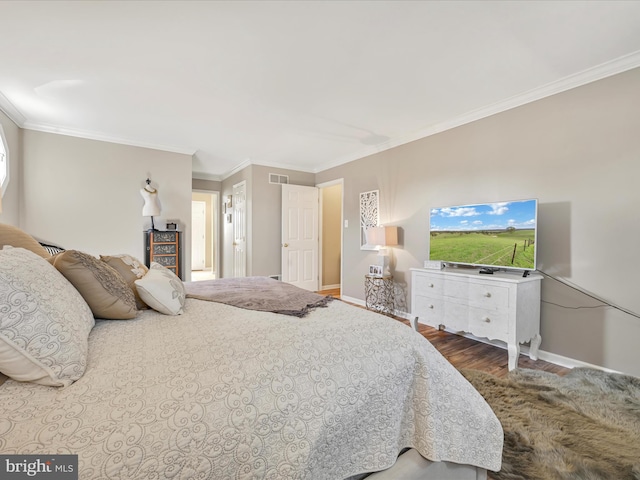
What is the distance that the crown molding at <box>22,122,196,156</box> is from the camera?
11.9ft

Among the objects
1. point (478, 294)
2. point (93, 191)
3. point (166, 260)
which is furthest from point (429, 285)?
point (93, 191)

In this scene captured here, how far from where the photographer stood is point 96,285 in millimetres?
1275

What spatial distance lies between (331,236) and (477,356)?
3899mm

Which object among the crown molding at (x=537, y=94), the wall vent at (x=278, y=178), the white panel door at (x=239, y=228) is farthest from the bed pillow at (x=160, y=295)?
the wall vent at (x=278, y=178)

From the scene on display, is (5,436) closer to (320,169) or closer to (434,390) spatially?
(434,390)

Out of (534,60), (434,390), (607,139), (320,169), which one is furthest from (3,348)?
(320,169)

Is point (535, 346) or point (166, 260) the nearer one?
point (535, 346)

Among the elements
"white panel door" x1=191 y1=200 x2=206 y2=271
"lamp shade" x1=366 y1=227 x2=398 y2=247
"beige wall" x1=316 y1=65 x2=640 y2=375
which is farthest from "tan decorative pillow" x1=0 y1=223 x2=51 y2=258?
"white panel door" x1=191 y1=200 x2=206 y2=271

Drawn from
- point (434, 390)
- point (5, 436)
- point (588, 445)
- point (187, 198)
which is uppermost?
point (187, 198)

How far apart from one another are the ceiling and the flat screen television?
1.08m

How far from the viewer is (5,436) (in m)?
0.62

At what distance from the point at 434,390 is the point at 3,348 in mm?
1393

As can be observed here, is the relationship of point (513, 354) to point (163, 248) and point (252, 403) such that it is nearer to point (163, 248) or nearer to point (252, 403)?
point (252, 403)

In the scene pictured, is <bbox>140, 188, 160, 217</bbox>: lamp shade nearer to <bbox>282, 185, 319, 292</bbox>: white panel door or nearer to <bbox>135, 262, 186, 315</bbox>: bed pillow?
<bbox>282, 185, 319, 292</bbox>: white panel door
